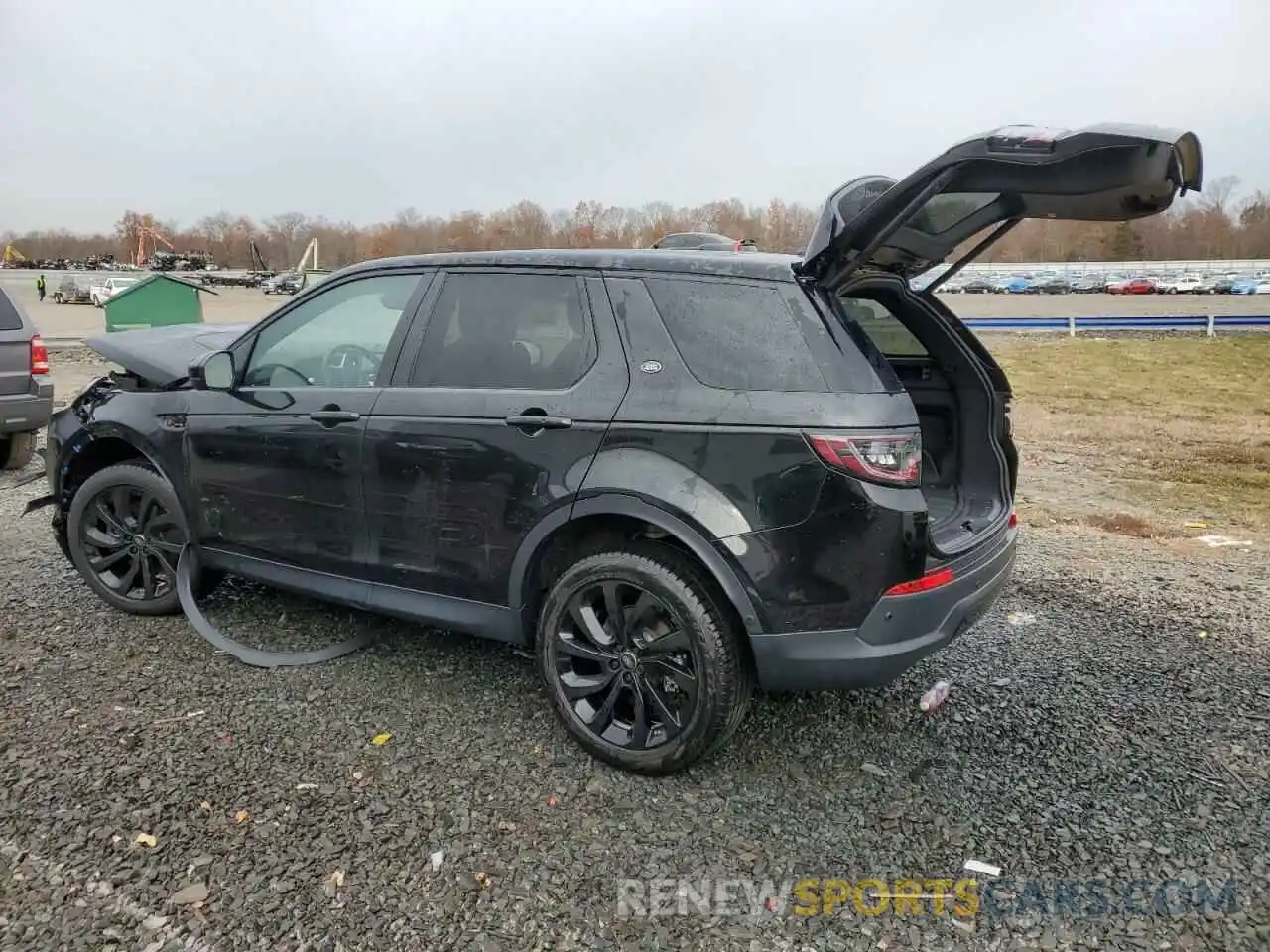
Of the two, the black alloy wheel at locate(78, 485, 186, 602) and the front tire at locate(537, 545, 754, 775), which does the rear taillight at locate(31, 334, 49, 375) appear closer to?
the black alloy wheel at locate(78, 485, 186, 602)

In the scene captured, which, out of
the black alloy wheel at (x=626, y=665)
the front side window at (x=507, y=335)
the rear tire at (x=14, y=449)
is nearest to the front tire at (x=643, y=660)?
the black alloy wheel at (x=626, y=665)

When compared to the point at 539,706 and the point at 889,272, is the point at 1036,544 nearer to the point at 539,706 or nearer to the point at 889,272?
the point at 889,272

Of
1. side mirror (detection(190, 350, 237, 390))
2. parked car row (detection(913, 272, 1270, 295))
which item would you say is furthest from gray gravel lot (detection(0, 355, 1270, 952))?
parked car row (detection(913, 272, 1270, 295))

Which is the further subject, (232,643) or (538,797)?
(232,643)

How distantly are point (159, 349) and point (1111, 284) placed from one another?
2715 inches

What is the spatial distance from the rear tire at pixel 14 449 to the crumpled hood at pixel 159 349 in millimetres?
3760

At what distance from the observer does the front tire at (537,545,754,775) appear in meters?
2.77

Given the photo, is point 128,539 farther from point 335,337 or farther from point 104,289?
point 104,289

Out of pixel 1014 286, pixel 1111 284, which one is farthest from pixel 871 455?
pixel 1111 284

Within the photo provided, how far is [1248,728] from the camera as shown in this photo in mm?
3242

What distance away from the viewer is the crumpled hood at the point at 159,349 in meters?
4.09

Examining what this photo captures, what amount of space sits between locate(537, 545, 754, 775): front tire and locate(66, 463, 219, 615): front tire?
2.13 meters

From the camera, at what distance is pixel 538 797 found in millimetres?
2824

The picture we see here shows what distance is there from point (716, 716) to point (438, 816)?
3.08 feet
